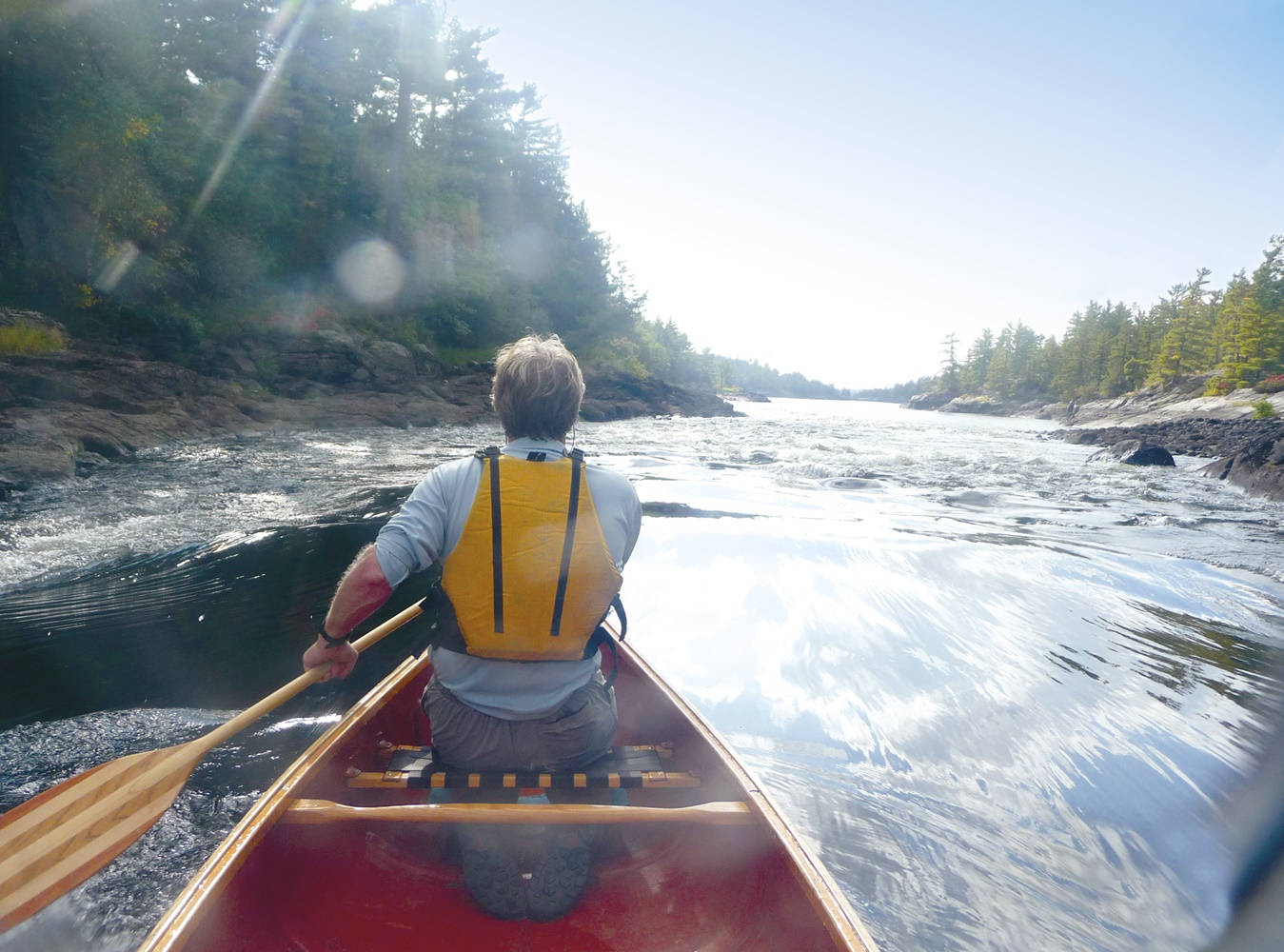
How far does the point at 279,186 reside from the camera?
2462 centimetres

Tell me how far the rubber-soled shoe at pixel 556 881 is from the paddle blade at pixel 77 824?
1270mm

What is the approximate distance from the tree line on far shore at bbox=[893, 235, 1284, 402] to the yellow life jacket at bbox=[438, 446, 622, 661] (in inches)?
1814

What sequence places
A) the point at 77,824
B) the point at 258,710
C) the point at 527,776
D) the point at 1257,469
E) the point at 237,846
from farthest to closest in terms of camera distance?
the point at 1257,469 < the point at 258,710 < the point at 527,776 < the point at 77,824 < the point at 237,846

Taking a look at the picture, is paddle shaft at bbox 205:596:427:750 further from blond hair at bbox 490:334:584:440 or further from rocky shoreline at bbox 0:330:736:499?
rocky shoreline at bbox 0:330:736:499

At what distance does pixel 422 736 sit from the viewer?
10.9ft

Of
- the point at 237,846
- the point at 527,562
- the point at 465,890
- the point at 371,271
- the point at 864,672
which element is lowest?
the point at 864,672

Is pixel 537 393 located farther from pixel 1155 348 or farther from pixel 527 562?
pixel 1155 348

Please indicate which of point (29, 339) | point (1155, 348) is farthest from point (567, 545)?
point (1155, 348)

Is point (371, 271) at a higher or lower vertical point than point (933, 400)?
higher

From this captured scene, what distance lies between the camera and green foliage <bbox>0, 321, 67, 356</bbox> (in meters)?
13.0

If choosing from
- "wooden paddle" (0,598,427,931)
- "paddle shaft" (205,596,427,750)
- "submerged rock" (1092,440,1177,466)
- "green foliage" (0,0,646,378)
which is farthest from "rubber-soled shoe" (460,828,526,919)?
"submerged rock" (1092,440,1177,466)

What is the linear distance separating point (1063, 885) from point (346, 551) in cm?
655

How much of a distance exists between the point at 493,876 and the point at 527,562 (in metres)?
0.91

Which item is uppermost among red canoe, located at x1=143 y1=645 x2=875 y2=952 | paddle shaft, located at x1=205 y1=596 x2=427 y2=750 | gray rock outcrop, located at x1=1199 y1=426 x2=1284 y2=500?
gray rock outcrop, located at x1=1199 y1=426 x2=1284 y2=500
